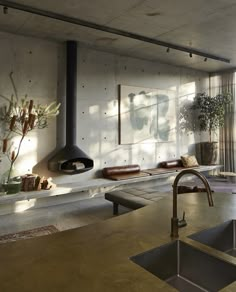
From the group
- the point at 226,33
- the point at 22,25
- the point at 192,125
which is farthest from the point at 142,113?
the point at 22,25

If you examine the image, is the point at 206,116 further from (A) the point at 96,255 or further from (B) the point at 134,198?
(A) the point at 96,255

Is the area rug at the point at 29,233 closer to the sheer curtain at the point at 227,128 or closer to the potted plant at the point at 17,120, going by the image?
the potted plant at the point at 17,120

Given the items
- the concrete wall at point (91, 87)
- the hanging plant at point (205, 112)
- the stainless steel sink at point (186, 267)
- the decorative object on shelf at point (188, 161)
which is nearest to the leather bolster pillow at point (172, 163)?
the decorative object on shelf at point (188, 161)

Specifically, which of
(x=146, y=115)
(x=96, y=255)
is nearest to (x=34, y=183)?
(x=146, y=115)

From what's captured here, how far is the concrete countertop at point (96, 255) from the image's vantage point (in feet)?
3.68

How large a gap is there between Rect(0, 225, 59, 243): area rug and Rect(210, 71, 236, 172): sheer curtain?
5.79 meters

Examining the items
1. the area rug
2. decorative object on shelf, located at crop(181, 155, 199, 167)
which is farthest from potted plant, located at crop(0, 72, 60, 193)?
decorative object on shelf, located at crop(181, 155, 199, 167)

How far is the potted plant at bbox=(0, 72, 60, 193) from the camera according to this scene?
462cm

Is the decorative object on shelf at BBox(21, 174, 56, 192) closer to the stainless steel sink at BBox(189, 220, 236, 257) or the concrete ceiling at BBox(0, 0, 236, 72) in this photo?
the concrete ceiling at BBox(0, 0, 236, 72)

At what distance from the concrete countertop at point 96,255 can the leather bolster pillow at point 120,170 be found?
3757mm

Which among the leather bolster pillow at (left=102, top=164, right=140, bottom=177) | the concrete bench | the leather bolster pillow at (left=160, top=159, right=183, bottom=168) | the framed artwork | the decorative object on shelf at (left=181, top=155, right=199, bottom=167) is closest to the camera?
the concrete bench

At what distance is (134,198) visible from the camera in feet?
13.8

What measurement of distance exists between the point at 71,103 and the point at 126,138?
1730mm

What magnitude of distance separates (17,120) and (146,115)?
10.5 feet
